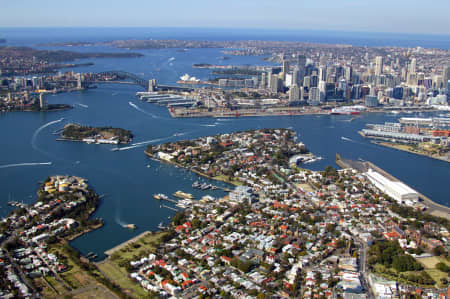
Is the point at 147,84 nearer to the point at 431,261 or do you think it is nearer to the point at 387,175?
the point at 387,175

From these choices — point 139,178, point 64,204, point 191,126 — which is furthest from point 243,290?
point 191,126

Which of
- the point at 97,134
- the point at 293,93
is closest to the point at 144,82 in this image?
the point at 293,93

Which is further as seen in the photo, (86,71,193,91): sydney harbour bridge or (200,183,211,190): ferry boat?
(86,71,193,91): sydney harbour bridge

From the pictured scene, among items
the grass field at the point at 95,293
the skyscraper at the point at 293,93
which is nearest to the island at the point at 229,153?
the grass field at the point at 95,293

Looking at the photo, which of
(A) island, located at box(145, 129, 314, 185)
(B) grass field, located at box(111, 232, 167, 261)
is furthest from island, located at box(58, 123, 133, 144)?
(B) grass field, located at box(111, 232, 167, 261)

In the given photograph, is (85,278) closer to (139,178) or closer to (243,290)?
(243,290)

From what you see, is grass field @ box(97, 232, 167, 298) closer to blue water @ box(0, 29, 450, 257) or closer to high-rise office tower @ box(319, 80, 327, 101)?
blue water @ box(0, 29, 450, 257)
